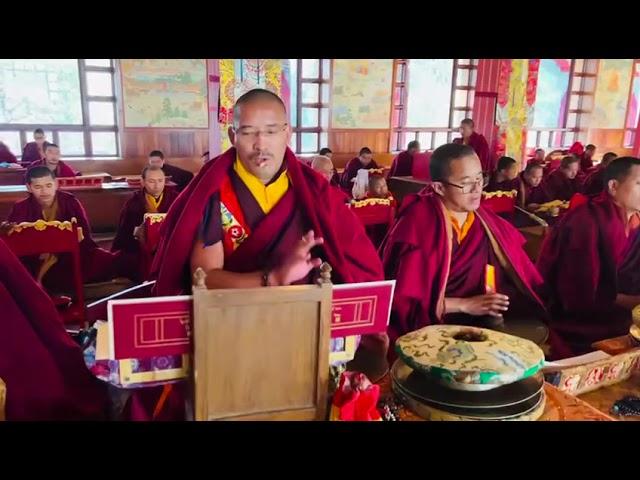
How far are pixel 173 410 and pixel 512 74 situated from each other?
27.6 ft

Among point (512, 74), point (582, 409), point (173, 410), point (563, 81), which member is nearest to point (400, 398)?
point (582, 409)

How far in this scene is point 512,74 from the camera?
884cm

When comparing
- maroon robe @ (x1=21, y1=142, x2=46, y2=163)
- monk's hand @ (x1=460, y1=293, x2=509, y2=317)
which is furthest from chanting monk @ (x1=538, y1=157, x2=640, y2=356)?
maroon robe @ (x1=21, y1=142, x2=46, y2=163)

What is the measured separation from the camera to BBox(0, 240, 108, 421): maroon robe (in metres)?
1.79

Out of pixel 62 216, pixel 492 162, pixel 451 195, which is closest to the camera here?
pixel 451 195

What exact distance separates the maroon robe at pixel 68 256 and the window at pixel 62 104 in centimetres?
520

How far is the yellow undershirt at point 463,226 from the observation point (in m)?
2.28

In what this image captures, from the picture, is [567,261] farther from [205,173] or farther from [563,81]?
[563,81]

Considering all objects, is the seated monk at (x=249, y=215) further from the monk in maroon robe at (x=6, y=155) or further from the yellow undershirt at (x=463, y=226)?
the monk in maroon robe at (x=6, y=155)

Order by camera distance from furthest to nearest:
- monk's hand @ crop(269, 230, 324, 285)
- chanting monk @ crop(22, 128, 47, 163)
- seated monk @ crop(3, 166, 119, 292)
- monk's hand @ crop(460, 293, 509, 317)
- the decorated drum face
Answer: chanting monk @ crop(22, 128, 47, 163) < seated monk @ crop(3, 166, 119, 292) < monk's hand @ crop(460, 293, 509, 317) < monk's hand @ crop(269, 230, 324, 285) < the decorated drum face

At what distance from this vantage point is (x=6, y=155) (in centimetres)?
791

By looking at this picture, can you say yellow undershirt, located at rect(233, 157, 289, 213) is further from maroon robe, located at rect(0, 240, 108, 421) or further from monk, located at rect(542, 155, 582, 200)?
monk, located at rect(542, 155, 582, 200)

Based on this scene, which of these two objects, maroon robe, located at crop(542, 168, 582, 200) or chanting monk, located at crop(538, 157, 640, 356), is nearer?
chanting monk, located at crop(538, 157, 640, 356)

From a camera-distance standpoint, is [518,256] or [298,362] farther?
[518,256]
